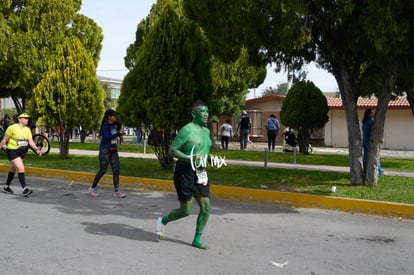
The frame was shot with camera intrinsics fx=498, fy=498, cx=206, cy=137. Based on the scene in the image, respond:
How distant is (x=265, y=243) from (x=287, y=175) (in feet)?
19.0

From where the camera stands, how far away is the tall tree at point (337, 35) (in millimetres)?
7828

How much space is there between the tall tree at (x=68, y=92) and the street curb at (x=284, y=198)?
393 centimetres

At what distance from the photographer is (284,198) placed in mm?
9039

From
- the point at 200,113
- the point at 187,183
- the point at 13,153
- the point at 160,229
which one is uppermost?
the point at 200,113

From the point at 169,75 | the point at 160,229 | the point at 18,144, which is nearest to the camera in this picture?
the point at 160,229

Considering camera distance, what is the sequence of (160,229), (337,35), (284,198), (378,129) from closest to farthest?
(160,229)
(284,198)
(337,35)
(378,129)

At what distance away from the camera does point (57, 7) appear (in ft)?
67.5

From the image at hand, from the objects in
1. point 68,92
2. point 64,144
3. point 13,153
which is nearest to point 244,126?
point 64,144

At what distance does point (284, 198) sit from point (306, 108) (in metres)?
9.93

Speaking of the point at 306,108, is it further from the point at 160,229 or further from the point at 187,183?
the point at 187,183

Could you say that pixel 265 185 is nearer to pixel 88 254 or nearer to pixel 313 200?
pixel 313 200

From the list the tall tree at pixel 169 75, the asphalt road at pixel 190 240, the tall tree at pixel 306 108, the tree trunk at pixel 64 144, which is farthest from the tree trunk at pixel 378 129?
the tree trunk at pixel 64 144

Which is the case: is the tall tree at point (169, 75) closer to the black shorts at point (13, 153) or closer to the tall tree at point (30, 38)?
the black shorts at point (13, 153)

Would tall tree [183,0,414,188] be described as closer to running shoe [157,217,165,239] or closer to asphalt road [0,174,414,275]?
asphalt road [0,174,414,275]
